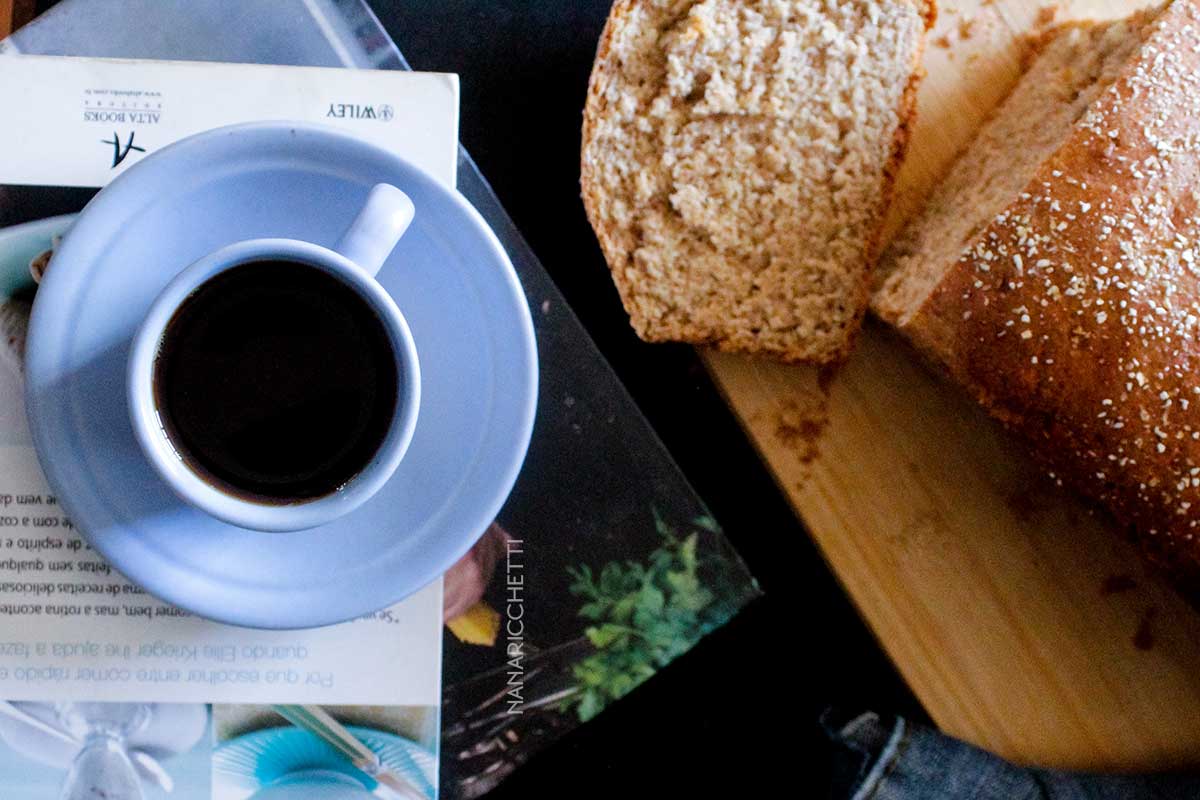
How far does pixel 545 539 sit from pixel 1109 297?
0.53 meters

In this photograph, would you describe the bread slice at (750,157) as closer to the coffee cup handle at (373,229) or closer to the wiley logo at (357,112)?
the wiley logo at (357,112)

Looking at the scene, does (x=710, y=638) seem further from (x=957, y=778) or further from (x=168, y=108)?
(x=168, y=108)

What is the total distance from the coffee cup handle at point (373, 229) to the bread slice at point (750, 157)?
30 cm

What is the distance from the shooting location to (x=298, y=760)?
89 centimetres

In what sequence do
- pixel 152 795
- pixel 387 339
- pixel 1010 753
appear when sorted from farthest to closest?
1. pixel 1010 753
2. pixel 152 795
3. pixel 387 339

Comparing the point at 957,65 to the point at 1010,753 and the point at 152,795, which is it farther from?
the point at 152,795

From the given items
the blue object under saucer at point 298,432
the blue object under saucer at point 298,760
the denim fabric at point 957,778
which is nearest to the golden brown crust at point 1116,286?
the denim fabric at point 957,778

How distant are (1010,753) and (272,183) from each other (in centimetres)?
85

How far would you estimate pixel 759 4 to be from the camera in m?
0.91

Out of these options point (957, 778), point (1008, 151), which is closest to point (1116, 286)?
point (1008, 151)

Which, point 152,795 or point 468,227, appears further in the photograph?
point 152,795

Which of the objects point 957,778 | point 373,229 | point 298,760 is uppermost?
point 373,229

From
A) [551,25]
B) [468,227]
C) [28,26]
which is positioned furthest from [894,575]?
[28,26]

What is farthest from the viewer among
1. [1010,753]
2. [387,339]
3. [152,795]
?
[1010,753]
